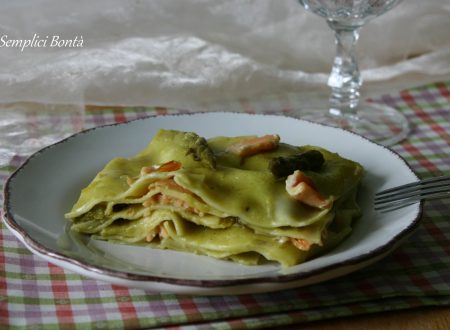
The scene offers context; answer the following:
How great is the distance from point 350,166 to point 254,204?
1.26 feet

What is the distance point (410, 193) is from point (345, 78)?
1043 mm

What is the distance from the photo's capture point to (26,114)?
3.27 m

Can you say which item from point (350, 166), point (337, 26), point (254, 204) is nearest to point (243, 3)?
point (337, 26)

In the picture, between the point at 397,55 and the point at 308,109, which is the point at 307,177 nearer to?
the point at 308,109

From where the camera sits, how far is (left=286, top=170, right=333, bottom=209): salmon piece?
77.6 inches

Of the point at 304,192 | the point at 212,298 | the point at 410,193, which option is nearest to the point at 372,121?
the point at 410,193

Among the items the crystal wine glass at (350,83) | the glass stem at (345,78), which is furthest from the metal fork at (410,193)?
the glass stem at (345,78)

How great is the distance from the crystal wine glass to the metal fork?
0.80 meters

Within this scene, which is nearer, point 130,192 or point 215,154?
point 130,192

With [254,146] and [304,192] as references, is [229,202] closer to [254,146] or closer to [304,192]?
[304,192]

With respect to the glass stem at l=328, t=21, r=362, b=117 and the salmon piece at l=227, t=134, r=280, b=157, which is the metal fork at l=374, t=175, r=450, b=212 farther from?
the glass stem at l=328, t=21, r=362, b=117

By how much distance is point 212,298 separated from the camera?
193 centimetres

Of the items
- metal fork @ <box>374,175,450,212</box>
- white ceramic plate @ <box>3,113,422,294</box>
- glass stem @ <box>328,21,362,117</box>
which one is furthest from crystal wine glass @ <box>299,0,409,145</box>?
metal fork @ <box>374,175,450,212</box>

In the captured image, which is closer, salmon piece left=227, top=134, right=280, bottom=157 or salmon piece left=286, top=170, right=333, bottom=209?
salmon piece left=286, top=170, right=333, bottom=209
